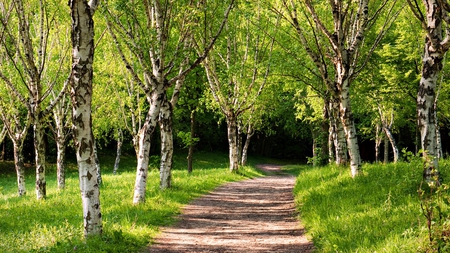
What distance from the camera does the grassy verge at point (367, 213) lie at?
651 cm

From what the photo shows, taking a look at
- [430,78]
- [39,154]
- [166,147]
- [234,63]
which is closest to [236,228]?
[430,78]

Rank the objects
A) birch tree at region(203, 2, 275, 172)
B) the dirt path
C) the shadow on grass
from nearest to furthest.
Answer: the shadow on grass → the dirt path → birch tree at region(203, 2, 275, 172)

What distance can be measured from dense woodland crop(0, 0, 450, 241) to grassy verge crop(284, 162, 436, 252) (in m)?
0.89

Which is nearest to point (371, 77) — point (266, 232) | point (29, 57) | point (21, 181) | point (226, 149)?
point (266, 232)

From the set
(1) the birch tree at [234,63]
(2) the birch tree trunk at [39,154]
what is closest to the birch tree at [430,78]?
(1) the birch tree at [234,63]

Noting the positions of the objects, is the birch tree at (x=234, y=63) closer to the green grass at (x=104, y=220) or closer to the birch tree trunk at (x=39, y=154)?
the green grass at (x=104, y=220)

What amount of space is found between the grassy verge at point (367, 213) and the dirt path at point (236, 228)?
53 centimetres

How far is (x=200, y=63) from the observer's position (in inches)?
826

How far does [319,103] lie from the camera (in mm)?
28375

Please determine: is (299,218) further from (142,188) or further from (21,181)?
(21,181)

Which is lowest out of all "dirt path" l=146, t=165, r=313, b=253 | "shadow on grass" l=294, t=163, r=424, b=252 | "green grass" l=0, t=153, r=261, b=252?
"dirt path" l=146, t=165, r=313, b=253

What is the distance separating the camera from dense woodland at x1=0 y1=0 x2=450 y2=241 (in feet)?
29.0

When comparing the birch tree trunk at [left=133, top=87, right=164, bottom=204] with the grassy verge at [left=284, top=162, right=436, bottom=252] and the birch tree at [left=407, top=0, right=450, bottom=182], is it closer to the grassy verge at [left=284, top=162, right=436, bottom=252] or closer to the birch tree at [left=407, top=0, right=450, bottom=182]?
the grassy verge at [left=284, top=162, right=436, bottom=252]

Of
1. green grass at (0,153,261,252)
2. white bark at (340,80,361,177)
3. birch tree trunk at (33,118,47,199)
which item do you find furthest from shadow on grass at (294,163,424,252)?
birch tree trunk at (33,118,47,199)
